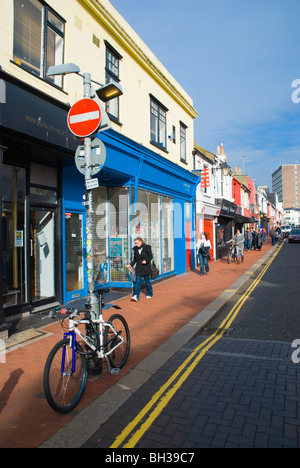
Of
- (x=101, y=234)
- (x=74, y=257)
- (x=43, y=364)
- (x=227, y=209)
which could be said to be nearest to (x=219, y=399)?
(x=43, y=364)

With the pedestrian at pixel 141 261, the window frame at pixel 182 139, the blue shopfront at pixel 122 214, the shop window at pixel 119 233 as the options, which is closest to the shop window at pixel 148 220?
the blue shopfront at pixel 122 214

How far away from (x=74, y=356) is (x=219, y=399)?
1646 millimetres

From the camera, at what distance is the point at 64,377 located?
3.53 meters

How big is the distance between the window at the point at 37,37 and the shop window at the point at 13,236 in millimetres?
2103

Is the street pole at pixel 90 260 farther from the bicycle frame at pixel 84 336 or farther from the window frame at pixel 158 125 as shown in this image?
the window frame at pixel 158 125

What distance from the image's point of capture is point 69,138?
276 inches

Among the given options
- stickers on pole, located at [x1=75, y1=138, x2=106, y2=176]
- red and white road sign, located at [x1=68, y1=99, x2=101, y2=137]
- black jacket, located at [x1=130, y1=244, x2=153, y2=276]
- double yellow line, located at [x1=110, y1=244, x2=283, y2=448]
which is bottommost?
double yellow line, located at [x1=110, y1=244, x2=283, y2=448]

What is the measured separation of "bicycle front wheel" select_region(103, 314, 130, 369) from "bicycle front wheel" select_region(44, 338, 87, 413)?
1.84ft

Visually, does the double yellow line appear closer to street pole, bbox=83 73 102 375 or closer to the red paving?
the red paving

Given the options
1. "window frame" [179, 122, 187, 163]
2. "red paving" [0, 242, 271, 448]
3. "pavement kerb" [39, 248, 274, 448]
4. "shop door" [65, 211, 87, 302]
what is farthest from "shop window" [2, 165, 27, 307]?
"window frame" [179, 122, 187, 163]

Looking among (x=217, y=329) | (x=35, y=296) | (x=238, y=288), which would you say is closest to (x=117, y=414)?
(x=217, y=329)

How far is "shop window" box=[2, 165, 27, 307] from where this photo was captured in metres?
6.45

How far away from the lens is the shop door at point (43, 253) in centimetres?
740
